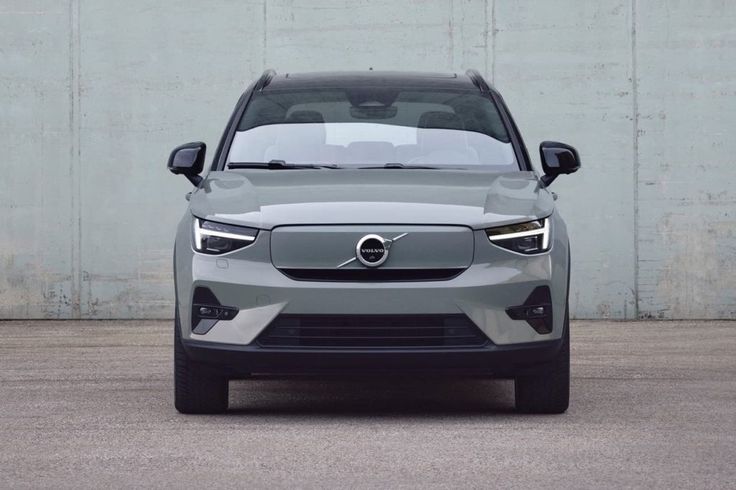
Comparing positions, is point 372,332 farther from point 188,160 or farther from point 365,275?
point 188,160

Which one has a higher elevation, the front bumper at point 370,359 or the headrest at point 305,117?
the headrest at point 305,117

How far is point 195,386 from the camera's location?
24.2 ft

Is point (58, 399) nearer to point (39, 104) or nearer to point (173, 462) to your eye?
point (173, 462)

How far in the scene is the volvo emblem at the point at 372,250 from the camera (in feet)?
22.6

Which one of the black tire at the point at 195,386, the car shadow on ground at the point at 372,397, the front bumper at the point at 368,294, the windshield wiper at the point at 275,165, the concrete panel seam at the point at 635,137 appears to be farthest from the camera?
the concrete panel seam at the point at 635,137

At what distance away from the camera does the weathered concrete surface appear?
577 centimetres

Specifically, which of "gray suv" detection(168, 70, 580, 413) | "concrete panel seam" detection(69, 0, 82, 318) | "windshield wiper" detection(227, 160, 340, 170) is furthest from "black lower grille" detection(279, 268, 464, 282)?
"concrete panel seam" detection(69, 0, 82, 318)

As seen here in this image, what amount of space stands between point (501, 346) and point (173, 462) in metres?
1.67

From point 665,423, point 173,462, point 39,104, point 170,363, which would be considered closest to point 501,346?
point 665,423

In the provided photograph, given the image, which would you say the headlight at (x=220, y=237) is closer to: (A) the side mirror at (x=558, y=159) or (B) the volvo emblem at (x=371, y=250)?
(B) the volvo emblem at (x=371, y=250)

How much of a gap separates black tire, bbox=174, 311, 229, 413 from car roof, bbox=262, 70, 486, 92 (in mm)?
1999

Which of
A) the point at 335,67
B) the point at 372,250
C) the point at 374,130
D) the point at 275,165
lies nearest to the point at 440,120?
the point at 374,130

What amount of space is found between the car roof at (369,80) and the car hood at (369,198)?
1104mm

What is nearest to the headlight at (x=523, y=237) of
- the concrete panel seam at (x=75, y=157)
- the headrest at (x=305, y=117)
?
the headrest at (x=305, y=117)
